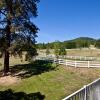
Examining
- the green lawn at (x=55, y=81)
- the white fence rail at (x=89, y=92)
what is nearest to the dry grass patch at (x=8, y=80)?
the green lawn at (x=55, y=81)

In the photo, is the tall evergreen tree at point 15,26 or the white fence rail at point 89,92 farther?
the tall evergreen tree at point 15,26

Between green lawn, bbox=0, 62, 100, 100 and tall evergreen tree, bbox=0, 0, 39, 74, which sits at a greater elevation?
tall evergreen tree, bbox=0, 0, 39, 74

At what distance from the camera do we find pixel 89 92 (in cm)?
1125

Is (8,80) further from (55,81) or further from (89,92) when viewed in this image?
(89,92)

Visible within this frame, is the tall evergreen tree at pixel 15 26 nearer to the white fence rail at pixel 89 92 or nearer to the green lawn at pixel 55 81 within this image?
the green lawn at pixel 55 81

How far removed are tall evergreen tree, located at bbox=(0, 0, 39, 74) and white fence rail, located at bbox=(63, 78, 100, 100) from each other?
2282cm

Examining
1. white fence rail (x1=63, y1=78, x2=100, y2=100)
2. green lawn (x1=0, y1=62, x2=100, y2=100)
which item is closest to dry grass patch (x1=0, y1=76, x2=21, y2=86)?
green lawn (x1=0, y1=62, x2=100, y2=100)

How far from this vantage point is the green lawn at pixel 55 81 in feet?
82.2

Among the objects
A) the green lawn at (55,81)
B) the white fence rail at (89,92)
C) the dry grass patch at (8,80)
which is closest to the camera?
the white fence rail at (89,92)

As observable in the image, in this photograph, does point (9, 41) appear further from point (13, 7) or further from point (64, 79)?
point (64, 79)

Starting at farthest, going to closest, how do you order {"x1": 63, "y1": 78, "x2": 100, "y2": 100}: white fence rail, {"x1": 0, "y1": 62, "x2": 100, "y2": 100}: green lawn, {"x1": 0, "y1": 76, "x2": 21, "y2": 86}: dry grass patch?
{"x1": 0, "y1": 76, "x2": 21, "y2": 86}: dry grass patch
{"x1": 0, "y1": 62, "x2": 100, "y2": 100}: green lawn
{"x1": 63, "y1": 78, "x2": 100, "y2": 100}: white fence rail

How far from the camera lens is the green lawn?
25047mm

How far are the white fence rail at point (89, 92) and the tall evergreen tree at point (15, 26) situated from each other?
22.8 m

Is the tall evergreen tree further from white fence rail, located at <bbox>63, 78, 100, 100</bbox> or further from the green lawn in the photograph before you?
white fence rail, located at <bbox>63, 78, 100, 100</bbox>
